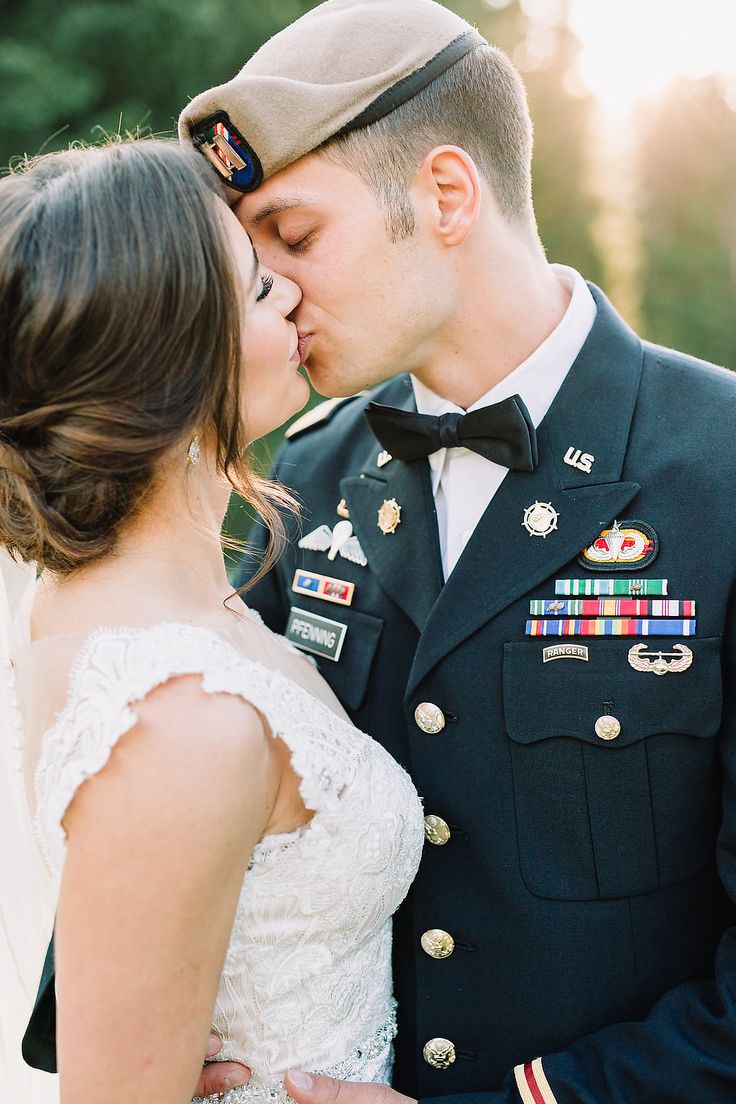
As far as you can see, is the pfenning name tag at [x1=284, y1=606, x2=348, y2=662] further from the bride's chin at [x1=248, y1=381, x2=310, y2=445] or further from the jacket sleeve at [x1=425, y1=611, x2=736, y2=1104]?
the jacket sleeve at [x1=425, y1=611, x2=736, y2=1104]

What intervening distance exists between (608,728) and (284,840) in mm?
673

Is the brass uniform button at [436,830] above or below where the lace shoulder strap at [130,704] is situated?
below

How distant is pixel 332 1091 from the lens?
6.54 ft

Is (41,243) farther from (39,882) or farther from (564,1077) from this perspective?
(564,1077)

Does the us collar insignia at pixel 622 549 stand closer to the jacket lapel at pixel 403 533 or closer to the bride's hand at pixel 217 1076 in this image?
the jacket lapel at pixel 403 533

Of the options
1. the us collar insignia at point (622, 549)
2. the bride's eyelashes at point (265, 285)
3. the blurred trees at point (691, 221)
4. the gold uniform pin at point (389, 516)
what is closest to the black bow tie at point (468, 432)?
the gold uniform pin at point (389, 516)

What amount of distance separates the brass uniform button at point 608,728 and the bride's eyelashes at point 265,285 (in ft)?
3.52

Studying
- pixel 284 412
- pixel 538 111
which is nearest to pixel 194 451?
pixel 284 412

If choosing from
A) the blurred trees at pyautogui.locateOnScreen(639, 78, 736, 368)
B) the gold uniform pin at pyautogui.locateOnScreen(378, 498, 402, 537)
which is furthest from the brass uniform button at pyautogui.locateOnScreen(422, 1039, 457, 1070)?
the blurred trees at pyautogui.locateOnScreen(639, 78, 736, 368)

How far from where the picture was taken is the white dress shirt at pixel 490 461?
7.86 ft

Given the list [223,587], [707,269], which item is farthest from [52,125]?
[707,269]

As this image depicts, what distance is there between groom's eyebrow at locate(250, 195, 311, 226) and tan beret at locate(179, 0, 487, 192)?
0.19 feet

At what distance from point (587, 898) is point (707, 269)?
450 inches

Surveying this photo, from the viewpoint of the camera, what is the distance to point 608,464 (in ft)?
7.30
